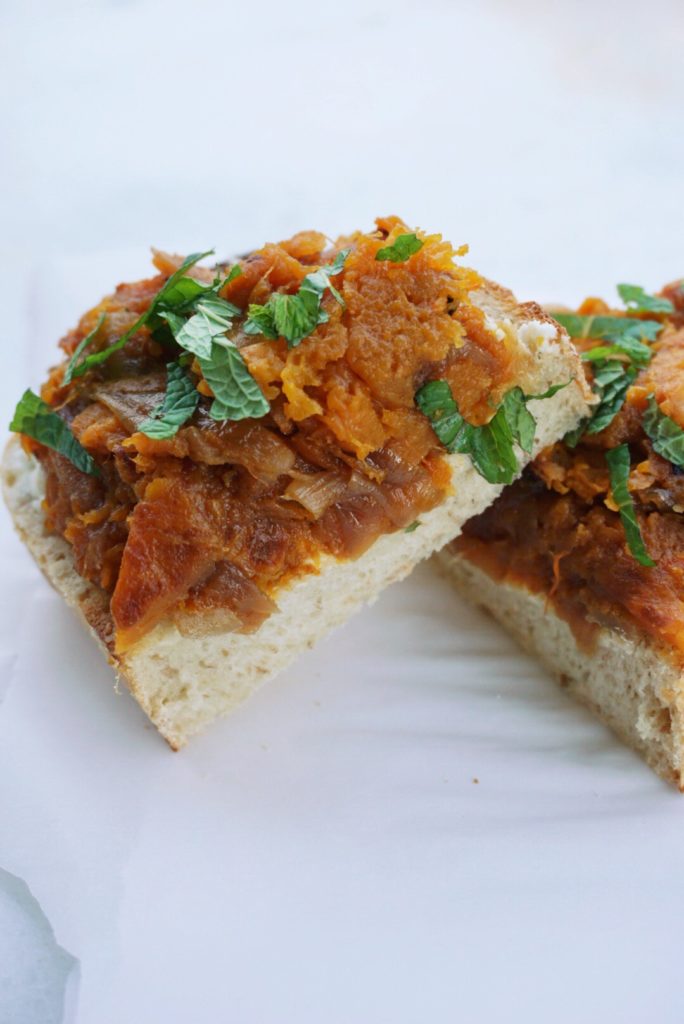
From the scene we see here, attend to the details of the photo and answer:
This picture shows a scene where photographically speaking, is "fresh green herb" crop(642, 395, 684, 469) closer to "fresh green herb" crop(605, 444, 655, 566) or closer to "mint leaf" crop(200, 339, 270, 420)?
"fresh green herb" crop(605, 444, 655, 566)

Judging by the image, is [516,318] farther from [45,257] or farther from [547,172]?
[547,172]

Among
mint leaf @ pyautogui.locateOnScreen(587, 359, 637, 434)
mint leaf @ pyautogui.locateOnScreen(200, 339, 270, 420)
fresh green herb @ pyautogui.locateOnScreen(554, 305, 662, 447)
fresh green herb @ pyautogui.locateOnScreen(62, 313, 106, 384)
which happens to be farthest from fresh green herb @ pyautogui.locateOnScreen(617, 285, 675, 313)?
fresh green herb @ pyautogui.locateOnScreen(62, 313, 106, 384)

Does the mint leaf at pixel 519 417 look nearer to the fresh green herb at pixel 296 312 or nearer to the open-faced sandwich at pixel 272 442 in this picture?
the open-faced sandwich at pixel 272 442

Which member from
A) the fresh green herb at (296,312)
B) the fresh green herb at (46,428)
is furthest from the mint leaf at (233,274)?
the fresh green herb at (46,428)

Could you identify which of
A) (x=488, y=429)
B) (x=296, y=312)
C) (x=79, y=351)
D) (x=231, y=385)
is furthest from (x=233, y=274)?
(x=488, y=429)

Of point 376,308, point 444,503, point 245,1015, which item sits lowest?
point 245,1015

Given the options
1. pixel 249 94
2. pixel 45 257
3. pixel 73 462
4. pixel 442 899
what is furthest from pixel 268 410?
pixel 249 94
